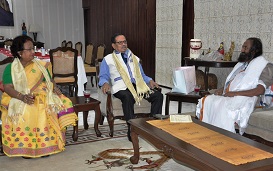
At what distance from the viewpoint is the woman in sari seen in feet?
9.30

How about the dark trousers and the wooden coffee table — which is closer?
the wooden coffee table

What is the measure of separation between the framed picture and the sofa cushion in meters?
8.82

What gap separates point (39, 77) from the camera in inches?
122

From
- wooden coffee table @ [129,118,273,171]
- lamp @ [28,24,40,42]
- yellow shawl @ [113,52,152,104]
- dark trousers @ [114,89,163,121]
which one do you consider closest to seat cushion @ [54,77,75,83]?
yellow shawl @ [113,52,152,104]

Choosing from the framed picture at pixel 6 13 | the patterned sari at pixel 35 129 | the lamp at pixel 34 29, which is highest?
the framed picture at pixel 6 13

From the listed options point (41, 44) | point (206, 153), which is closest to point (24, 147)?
point (206, 153)

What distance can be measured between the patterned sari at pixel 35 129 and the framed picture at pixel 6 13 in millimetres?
7535

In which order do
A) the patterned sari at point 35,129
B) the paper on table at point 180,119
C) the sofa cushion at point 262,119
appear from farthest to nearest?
the patterned sari at point 35,129 → the sofa cushion at point 262,119 → the paper on table at point 180,119

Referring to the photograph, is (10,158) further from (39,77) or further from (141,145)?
(141,145)

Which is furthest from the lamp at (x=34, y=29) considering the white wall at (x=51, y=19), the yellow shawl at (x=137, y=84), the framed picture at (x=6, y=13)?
the yellow shawl at (x=137, y=84)

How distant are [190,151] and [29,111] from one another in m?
1.63

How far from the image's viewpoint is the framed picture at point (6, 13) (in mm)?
9586

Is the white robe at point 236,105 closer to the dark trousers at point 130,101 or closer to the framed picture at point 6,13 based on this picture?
the dark trousers at point 130,101

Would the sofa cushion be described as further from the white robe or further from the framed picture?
the framed picture
